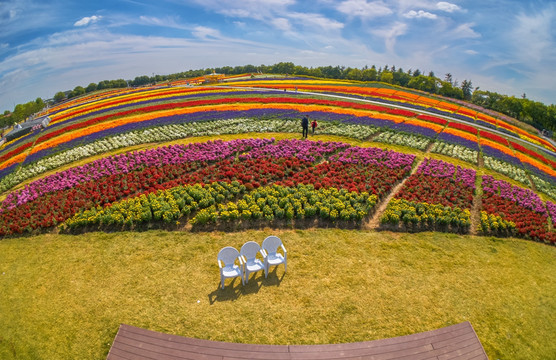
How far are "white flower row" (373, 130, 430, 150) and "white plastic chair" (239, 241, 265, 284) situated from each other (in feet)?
55.1

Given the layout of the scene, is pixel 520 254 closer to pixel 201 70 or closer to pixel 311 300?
pixel 311 300

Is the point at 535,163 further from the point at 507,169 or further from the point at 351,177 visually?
the point at 351,177

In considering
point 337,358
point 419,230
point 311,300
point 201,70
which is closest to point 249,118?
point 419,230

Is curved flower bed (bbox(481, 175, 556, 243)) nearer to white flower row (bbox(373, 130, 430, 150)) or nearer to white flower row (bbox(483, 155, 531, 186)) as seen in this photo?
white flower row (bbox(483, 155, 531, 186))

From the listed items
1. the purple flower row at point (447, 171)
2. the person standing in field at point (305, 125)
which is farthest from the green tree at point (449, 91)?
the person standing in field at point (305, 125)

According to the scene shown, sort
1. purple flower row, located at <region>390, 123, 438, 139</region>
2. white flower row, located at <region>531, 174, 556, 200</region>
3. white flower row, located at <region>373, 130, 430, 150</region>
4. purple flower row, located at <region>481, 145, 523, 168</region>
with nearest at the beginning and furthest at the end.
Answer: white flower row, located at <region>531, 174, 556, 200</region> → purple flower row, located at <region>481, 145, 523, 168</region> → white flower row, located at <region>373, 130, 430, 150</region> → purple flower row, located at <region>390, 123, 438, 139</region>

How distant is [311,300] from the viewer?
29.2 feet

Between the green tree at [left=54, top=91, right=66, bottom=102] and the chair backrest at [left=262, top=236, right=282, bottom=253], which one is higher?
the green tree at [left=54, top=91, right=66, bottom=102]

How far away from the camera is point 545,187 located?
1734cm

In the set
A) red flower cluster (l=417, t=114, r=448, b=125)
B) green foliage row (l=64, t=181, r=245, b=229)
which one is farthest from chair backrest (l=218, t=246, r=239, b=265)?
red flower cluster (l=417, t=114, r=448, b=125)

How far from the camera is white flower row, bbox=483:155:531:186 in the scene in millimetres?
18120

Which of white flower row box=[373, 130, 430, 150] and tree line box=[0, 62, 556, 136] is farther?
tree line box=[0, 62, 556, 136]

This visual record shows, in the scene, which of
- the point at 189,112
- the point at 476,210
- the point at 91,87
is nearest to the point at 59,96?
the point at 91,87

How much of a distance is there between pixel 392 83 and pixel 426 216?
68541 mm
